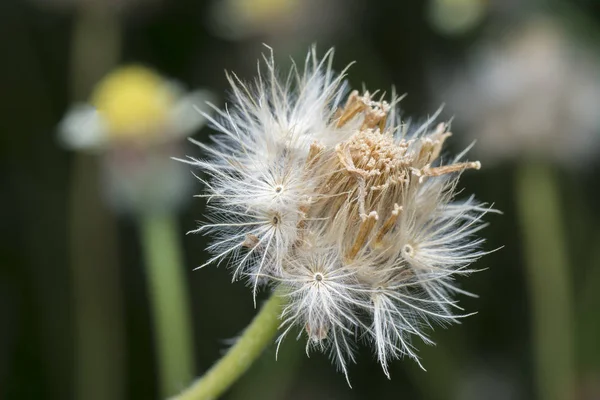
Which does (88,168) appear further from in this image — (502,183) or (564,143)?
(564,143)

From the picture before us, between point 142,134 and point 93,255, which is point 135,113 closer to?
point 142,134

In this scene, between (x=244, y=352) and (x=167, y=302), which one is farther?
(x=167, y=302)

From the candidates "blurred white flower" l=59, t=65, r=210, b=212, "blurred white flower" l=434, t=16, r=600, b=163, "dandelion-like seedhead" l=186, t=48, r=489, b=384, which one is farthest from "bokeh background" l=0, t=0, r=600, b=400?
"dandelion-like seedhead" l=186, t=48, r=489, b=384

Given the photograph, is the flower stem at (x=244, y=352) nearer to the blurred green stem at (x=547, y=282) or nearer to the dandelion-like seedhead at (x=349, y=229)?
the dandelion-like seedhead at (x=349, y=229)

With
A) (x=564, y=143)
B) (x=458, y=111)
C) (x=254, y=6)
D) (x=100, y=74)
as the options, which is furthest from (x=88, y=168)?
(x=564, y=143)

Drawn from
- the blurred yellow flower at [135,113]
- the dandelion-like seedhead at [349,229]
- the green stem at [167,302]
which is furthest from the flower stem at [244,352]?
the blurred yellow flower at [135,113]

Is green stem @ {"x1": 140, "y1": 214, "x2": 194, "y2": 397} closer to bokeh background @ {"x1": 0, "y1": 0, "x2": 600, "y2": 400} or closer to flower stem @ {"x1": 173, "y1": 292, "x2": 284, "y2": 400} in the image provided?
bokeh background @ {"x1": 0, "y1": 0, "x2": 600, "y2": 400}

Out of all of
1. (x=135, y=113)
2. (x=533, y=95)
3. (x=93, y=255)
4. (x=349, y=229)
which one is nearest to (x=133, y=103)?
(x=135, y=113)
